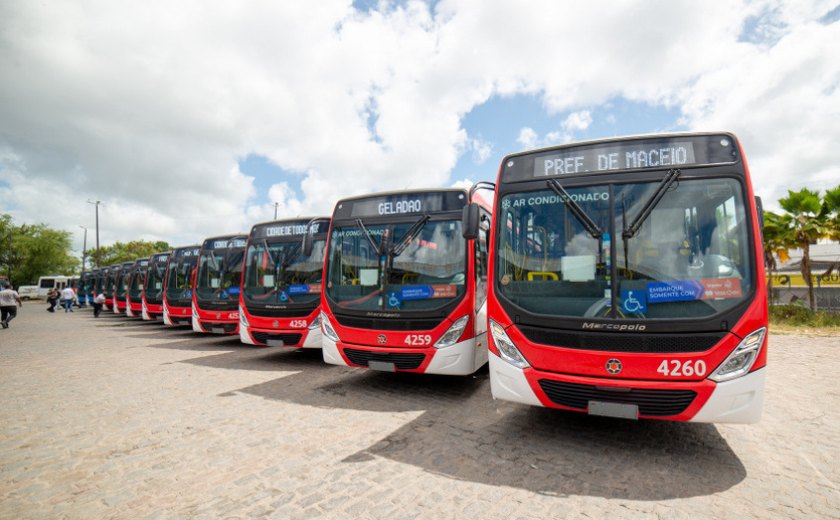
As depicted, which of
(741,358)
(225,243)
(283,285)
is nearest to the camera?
(741,358)

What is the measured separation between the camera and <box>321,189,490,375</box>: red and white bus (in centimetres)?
602

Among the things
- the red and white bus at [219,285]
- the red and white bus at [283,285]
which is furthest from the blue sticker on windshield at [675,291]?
the red and white bus at [219,285]

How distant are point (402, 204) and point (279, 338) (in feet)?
12.9

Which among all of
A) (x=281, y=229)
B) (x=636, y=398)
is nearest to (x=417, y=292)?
(x=636, y=398)

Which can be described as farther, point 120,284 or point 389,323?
point 120,284

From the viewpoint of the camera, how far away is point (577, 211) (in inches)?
172

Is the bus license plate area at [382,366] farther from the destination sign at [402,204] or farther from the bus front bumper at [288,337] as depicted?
the bus front bumper at [288,337]

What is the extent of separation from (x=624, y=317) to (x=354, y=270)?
13.3ft

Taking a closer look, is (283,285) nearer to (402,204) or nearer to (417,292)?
(402,204)

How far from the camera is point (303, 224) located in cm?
945

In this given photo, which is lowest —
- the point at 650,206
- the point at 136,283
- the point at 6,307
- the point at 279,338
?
the point at 279,338

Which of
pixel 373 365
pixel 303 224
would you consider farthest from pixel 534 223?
pixel 303 224

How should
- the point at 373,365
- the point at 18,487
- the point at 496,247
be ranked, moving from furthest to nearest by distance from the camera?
1. the point at 373,365
2. the point at 496,247
3. the point at 18,487

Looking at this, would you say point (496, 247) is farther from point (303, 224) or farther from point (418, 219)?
point (303, 224)
